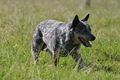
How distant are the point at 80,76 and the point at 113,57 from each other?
8.53ft

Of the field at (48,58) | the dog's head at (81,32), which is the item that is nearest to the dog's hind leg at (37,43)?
the field at (48,58)

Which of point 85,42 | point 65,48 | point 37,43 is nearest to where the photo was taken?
point 85,42

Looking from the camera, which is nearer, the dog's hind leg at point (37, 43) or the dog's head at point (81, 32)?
the dog's head at point (81, 32)

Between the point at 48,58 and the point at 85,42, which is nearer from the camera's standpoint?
the point at 85,42

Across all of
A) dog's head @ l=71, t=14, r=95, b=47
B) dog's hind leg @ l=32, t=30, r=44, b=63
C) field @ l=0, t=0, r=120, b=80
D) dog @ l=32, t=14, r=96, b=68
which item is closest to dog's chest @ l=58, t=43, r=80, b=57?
dog @ l=32, t=14, r=96, b=68

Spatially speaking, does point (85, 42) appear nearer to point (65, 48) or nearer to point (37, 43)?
point (65, 48)

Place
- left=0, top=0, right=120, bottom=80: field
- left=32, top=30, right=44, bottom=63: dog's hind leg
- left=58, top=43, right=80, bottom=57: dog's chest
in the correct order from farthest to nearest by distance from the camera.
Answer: left=32, top=30, right=44, bottom=63: dog's hind leg < left=58, top=43, right=80, bottom=57: dog's chest < left=0, top=0, right=120, bottom=80: field

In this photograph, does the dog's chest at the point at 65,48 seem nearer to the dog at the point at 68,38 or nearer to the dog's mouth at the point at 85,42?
the dog at the point at 68,38

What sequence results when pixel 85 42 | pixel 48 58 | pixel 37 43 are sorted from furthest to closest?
pixel 37 43
pixel 48 58
pixel 85 42

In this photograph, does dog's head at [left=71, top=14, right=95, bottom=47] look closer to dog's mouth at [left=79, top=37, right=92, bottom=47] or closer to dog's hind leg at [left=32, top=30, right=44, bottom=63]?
dog's mouth at [left=79, top=37, right=92, bottom=47]

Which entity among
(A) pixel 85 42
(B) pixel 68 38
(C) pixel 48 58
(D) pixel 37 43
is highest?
(B) pixel 68 38

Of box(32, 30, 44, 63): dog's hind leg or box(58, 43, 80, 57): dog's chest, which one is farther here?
box(32, 30, 44, 63): dog's hind leg

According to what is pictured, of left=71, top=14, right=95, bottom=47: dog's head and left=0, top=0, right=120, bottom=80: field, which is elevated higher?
left=71, top=14, right=95, bottom=47: dog's head

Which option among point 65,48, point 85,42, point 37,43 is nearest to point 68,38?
point 65,48
